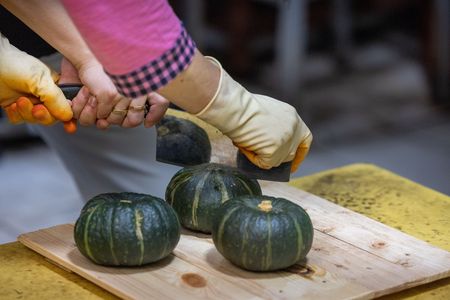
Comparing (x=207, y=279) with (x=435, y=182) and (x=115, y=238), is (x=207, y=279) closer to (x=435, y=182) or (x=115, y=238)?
(x=115, y=238)

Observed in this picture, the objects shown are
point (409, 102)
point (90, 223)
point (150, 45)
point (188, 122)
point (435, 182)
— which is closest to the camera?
point (150, 45)

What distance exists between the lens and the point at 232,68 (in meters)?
6.02

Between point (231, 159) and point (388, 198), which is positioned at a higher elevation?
point (231, 159)

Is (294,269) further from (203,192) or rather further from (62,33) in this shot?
(62,33)

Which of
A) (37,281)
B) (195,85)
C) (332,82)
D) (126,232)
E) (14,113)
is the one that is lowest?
(332,82)

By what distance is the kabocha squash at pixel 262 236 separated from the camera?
186 centimetres

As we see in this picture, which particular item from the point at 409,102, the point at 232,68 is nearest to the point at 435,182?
the point at 409,102

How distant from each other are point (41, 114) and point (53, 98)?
0.18 feet

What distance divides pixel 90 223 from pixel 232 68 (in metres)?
4.18

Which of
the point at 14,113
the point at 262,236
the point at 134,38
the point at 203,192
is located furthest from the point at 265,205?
the point at 14,113

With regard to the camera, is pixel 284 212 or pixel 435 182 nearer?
pixel 284 212

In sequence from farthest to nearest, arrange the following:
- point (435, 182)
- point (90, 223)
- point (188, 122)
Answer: point (435, 182)
point (188, 122)
point (90, 223)

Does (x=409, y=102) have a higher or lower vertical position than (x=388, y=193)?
lower

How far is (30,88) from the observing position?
7.06ft
